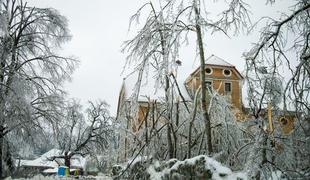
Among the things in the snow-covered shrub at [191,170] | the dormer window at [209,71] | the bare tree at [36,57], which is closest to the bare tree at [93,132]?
the dormer window at [209,71]

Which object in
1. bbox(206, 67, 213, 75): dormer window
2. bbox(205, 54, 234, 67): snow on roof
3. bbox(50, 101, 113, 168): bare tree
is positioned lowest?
bbox(50, 101, 113, 168): bare tree

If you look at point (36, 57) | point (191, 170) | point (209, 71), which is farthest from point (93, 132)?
point (191, 170)

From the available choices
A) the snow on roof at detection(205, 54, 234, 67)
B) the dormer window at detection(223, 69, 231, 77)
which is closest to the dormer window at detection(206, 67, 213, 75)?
the snow on roof at detection(205, 54, 234, 67)

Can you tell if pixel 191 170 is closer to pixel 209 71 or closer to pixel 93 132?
pixel 209 71

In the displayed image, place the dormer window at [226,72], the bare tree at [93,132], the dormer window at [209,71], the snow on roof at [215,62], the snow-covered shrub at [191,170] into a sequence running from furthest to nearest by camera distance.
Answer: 1. the bare tree at [93,132]
2. the snow on roof at [215,62]
3. the dormer window at [226,72]
4. the dormer window at [209,71]
5. the snow-covered shrub at [191,170]

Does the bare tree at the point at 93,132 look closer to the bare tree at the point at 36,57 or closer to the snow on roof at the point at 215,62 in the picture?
the snow on roof at the point at 215,62

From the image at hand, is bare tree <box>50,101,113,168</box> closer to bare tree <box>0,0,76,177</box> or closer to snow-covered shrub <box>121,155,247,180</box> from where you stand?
bare tree <box>0,0,76,177</box>

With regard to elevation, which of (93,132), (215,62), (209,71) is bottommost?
(93,132)

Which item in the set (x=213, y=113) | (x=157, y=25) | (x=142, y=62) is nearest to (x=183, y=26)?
(x=157, y=25)

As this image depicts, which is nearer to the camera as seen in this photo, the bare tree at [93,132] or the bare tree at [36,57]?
the bare tree at [36,57]

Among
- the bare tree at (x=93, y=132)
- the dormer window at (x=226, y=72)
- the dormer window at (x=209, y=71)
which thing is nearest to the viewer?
the dormer window at (x=209, y=71)

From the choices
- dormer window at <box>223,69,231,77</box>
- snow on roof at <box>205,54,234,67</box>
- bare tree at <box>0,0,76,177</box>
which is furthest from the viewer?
→ snow on roof at <box>205,54,234,67</box>

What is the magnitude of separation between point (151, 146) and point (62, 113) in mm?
6479

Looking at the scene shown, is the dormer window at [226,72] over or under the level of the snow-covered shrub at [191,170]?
over
